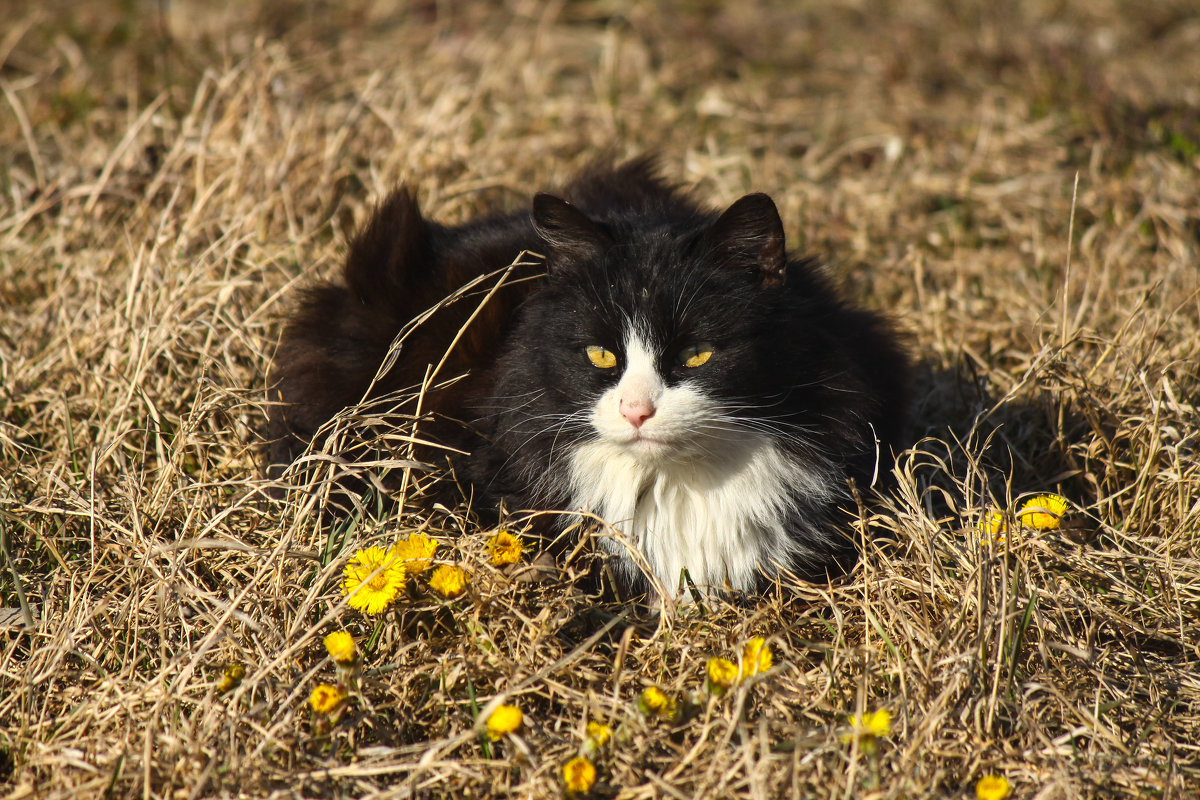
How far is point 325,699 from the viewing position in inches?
83.7

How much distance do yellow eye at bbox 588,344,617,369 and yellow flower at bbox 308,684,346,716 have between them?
97 cm

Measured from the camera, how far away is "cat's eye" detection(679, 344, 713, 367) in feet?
8.00

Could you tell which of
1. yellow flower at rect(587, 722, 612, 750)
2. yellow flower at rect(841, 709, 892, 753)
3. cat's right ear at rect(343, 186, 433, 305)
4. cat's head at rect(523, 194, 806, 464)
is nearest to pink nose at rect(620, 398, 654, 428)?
cat's head at rect(523, 194, 806, 464)

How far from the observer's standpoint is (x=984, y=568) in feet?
7.52

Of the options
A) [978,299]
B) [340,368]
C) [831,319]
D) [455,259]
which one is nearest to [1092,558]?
[831,319]

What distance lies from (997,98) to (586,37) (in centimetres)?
244

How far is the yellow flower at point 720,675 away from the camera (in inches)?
84.7

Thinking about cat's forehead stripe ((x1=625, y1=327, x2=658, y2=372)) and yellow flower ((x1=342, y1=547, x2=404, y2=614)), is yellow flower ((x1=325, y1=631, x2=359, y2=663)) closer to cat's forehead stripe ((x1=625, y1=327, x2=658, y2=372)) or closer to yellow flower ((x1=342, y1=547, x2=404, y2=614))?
yellow flower ((x1=342, y1=547, x2=404, y2=614))

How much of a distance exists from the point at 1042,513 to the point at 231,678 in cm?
206

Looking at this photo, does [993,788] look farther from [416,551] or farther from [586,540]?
[416,551]

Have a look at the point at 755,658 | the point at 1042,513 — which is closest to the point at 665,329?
the point at 755,658

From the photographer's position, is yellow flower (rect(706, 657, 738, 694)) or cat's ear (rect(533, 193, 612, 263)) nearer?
yellow flower (rect(706, 657, 738, 694))

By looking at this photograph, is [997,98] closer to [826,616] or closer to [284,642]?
[826,616]

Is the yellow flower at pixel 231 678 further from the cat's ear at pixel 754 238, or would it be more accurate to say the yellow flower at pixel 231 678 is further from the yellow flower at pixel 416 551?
the cat's ear at pixel 754 238
